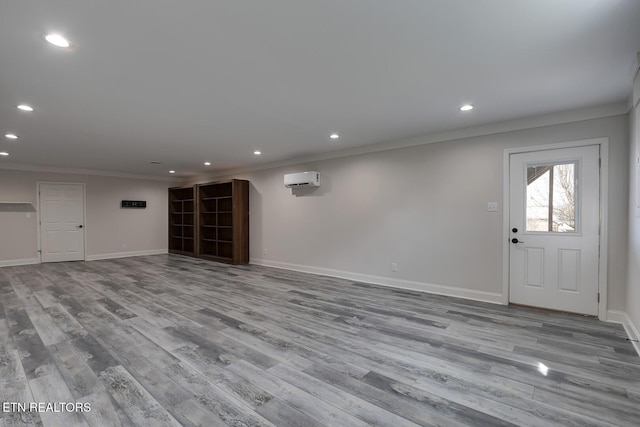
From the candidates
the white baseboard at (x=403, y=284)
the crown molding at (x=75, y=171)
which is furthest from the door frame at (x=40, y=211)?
the white baseboard at (x=403, y=284)

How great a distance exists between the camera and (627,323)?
318 cm

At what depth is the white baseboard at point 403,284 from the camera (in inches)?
165

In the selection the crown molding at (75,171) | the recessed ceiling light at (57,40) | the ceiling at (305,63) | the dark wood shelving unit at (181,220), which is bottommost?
the dark wood shelving unit at (181,220)

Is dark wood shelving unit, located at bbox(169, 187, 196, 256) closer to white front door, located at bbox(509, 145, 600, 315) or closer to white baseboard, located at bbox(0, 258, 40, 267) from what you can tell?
white baseboard, located at bbox(0, 258, 40, 267)

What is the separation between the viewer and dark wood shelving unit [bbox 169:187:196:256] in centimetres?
927

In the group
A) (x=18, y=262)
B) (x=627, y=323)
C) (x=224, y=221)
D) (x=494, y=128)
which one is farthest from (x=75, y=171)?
(x=627, y=323)

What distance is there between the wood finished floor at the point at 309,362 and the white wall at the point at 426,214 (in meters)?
0.59

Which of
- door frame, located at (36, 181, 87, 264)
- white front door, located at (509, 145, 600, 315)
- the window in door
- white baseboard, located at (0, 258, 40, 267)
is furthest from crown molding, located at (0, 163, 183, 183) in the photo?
the window in door

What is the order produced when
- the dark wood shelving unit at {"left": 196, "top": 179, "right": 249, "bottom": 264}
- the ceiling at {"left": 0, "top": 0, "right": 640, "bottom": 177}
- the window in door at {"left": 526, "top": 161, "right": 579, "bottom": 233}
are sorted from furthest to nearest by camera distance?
1. the dark wood shelving unit at {"left": 196, "top": 179, "right": 249, "bottom": 264}
2. the window in door at {"left": 526, "top": 161, "right": 579, "bottom": 233}
3. the ceiling at {"left": 0, "top": 0, "right": 640, "bottom": 177}

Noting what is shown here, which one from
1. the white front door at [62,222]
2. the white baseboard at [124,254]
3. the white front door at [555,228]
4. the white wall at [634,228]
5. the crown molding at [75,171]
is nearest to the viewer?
the white wall at [634,228]

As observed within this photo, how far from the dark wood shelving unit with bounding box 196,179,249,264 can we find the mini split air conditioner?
168cm

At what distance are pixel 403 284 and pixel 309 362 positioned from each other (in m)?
2.85

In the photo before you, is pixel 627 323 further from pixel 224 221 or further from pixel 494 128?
pixel 224 221

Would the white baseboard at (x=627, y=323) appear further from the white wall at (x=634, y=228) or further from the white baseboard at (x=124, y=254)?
the white baseboard at (x=124, y=254)
